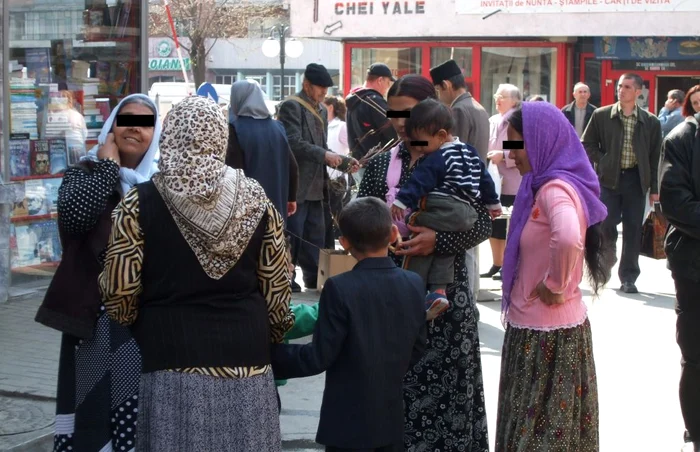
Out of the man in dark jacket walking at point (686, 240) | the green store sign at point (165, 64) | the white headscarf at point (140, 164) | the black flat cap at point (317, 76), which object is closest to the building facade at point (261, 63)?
the green store sign at point (165, 64)

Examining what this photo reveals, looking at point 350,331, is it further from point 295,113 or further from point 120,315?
point 295,113

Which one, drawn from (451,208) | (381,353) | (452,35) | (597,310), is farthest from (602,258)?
(452,35)

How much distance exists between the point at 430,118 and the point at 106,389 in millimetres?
1706

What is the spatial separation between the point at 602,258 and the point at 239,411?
2158 millimetres

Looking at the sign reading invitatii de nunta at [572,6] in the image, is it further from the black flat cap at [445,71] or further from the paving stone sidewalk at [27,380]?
the black flat cap at [445,71]

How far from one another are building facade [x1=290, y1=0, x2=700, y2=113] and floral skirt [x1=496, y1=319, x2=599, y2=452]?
56.8 feet

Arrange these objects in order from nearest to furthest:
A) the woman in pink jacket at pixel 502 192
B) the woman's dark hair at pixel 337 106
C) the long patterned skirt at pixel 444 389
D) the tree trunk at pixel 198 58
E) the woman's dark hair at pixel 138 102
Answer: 1. the woman's dark hair at pixel 138 102
2. the long patterned skirt at pixel 444 389
3. the woman in pink jacket at pixel 502 192
4. the woman's dark hair at pixel 337 106
5. the tree trunk at pixel 198 58

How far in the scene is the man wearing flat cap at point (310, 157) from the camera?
9055mm

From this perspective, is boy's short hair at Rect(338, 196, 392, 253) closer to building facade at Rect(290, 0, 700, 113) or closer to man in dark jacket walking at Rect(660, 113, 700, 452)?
man in dark jacket walking at Rect(660, 113, 700, 452)

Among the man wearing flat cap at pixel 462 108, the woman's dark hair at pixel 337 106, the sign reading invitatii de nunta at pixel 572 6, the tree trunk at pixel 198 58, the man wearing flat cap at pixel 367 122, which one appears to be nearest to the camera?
the man wearing flat cap at pixel 462 108

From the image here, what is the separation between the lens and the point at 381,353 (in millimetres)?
3770

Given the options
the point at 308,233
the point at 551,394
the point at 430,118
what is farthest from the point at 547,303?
the point at 308,233

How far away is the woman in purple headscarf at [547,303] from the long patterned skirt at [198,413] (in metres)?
1.55

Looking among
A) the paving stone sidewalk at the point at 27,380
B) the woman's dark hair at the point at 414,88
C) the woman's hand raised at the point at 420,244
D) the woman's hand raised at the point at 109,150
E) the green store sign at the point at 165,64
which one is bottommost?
the paving stone sidewalk at the point at 27,380
